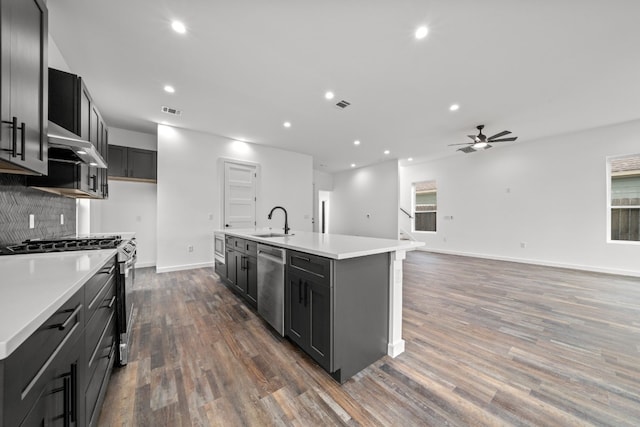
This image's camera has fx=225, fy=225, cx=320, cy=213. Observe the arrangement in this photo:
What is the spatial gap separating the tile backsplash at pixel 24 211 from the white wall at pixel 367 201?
7.27 m

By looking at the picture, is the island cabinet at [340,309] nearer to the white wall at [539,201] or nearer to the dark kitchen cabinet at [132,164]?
the dark kitchen cabinet at [132,164]

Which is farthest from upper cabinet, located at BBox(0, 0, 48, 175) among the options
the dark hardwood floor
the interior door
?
the interior door

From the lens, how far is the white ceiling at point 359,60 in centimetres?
203

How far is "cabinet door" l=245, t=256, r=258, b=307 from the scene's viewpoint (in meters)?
2.57

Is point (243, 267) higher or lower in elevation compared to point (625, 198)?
lower

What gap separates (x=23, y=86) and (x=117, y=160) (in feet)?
13.1

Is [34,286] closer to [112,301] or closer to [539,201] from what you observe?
[112,301]

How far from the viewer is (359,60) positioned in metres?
2.67

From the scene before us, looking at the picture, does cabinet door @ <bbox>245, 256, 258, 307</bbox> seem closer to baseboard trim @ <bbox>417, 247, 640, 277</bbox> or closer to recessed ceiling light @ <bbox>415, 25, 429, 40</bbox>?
recessed ceiling light @ <bbox>415, 25, 429, 40</bbox>

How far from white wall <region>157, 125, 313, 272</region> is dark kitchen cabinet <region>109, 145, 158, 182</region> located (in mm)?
441

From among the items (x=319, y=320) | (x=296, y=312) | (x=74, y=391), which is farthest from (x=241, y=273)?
(x=74, y=391)

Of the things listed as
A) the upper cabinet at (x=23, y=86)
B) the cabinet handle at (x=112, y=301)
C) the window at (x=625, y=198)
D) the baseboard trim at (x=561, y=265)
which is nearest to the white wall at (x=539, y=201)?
the baseboard trim at (x=561, y=265)

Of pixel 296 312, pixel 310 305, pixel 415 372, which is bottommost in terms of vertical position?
pixel 415 372

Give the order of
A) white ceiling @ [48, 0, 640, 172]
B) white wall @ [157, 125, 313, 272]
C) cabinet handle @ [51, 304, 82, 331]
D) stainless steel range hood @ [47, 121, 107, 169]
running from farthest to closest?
white wall @ [157, 125, 313, 272] → white ceiling @ [48, 0, 640, 172] → stainless steel range hood @ [47, 121, 107, 169] → cabinet handle @ [51, 304, 82, 331]
